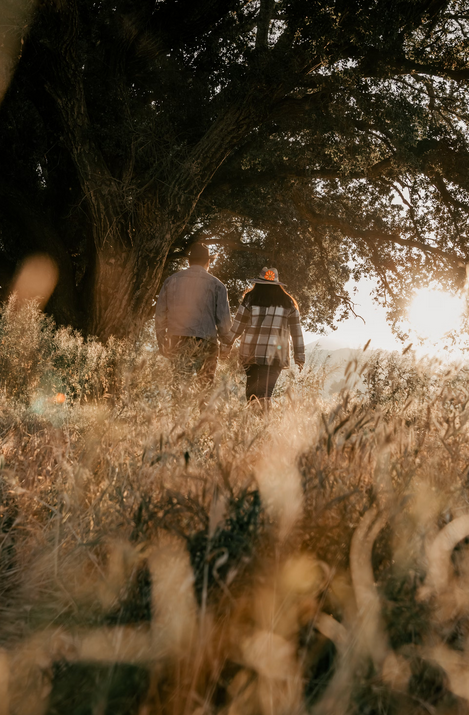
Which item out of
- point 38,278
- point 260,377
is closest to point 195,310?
point 260,377

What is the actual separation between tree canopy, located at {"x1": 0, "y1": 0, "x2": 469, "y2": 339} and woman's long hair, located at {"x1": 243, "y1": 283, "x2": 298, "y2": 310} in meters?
3.22

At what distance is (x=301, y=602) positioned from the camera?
1.20 meters

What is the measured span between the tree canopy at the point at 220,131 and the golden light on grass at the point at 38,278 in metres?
0.23

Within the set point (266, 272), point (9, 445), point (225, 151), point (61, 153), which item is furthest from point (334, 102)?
point (9, 445)

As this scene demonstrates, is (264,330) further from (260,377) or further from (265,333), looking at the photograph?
(260,377)

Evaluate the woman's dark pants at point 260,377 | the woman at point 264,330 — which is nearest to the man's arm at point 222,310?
the woman at point 264,330

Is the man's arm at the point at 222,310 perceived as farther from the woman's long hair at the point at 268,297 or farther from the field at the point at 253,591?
the field at the point at 253,591

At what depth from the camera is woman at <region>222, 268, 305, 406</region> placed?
18.4ft

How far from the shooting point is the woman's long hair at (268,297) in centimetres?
578

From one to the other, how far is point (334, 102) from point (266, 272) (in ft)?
14.8

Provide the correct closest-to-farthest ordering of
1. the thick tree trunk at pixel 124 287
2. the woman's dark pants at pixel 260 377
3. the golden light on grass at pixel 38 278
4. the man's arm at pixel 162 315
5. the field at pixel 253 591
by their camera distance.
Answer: the field at pixel 253 591 → the man's arm at pixel 162 315 → the woman's dark pants at pixel 260 377 → the thick tree trunk at pixel 124 287 → the golden light on grass at pixel 38 278

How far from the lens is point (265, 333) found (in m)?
5.65

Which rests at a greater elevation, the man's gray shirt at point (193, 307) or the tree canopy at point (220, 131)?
the tree canopy at point (220, 131)

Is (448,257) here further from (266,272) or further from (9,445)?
(9,445)
